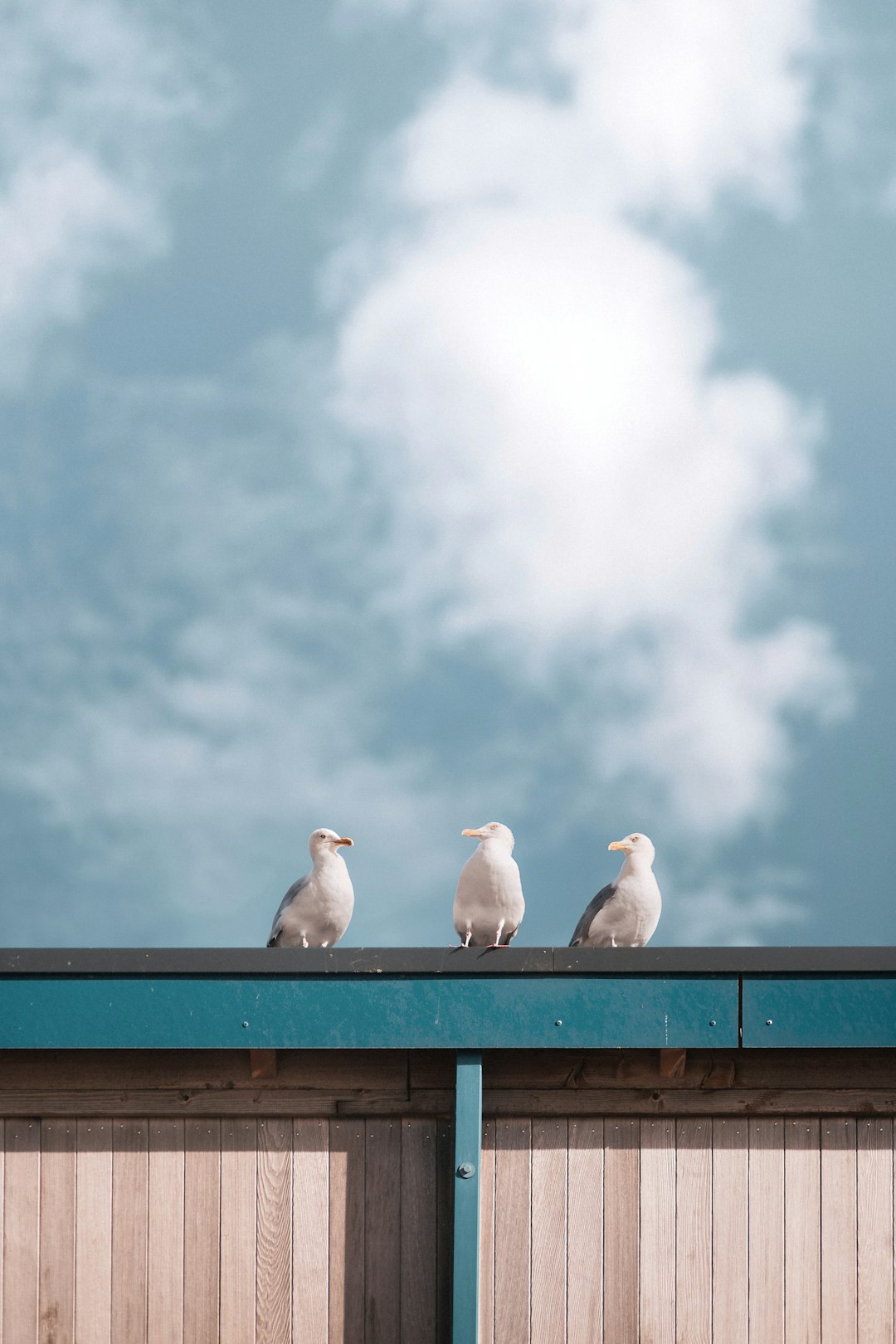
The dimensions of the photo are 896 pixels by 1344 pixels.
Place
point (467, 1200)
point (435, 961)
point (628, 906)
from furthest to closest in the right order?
point (628, 906), point (435, 961), point (467, 1200)

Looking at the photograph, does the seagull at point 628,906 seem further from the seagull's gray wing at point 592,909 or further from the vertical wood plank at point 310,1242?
the vertical wood plank at point 310,1242

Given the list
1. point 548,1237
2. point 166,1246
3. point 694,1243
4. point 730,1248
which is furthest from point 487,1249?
point 166,1246

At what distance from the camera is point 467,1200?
4.30 metres

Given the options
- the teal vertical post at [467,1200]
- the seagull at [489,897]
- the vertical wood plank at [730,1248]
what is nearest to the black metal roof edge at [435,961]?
the teal vertical post at [467,1200]

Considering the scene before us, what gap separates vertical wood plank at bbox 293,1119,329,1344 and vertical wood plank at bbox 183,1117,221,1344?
271 millimetres

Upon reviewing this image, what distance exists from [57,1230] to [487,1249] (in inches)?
58.7

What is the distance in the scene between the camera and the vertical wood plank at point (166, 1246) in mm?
Answer: 4387

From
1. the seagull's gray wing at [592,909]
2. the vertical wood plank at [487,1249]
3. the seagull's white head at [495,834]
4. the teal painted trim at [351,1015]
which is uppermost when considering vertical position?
the seagull's white head at [495,834]

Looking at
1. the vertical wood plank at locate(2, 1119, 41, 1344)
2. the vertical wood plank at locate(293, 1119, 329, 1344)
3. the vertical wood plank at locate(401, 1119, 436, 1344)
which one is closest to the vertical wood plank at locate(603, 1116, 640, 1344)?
the vertical wood plank at locate(401, 1119, 436, 1344)

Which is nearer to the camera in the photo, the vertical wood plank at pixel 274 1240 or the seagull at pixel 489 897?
the vertical wood plank at pixel 274 1240

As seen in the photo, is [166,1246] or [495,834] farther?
[495,834]

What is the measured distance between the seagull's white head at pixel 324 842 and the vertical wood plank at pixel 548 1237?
1284mm

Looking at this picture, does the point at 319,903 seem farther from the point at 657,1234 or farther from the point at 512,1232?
the point at 657,1234

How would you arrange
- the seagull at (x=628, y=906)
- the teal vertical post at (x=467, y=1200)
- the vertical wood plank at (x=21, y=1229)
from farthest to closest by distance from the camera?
the seagull at (x=628, y=906)
the vertical wood plank at (x=21, y=1229)
the teal vertical post at (x=467, y=1200)
